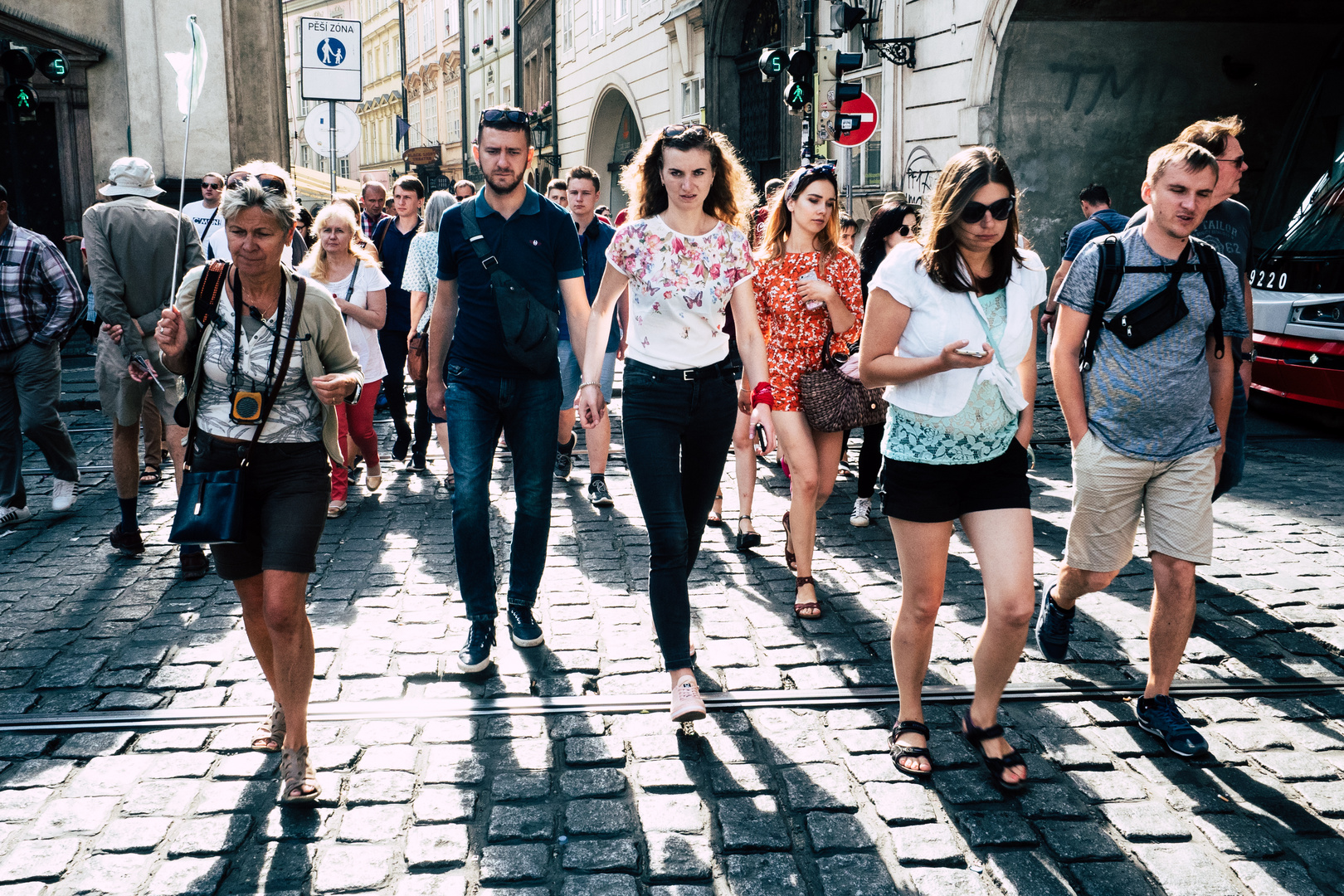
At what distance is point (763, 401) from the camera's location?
156 inches

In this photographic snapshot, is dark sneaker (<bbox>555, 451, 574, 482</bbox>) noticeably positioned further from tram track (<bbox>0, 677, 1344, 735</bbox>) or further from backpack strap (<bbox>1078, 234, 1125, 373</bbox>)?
backpack strap (<bbox>1078, 234, 1125, 373</bbox>)

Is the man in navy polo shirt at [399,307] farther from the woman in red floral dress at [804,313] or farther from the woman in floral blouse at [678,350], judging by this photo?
the woman in floral blouse at [678,350]

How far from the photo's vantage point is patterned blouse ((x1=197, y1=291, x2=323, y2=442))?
134 inches

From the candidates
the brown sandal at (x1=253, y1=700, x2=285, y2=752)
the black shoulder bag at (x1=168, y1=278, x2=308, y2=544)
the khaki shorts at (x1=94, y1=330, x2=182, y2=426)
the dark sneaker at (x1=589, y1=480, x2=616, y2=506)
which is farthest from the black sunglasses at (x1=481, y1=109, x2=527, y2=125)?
the dark sneaker at (x1=589, y1=480, x2=616, y2=506)

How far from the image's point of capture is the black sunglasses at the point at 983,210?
3.28 meters

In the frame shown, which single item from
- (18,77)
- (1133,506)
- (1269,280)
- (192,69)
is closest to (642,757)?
(1133,506)

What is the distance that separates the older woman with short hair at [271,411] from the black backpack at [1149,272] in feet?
7.57

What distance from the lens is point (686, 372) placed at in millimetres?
3893

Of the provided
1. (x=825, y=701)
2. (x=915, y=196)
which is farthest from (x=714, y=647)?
(x=915, y=196)

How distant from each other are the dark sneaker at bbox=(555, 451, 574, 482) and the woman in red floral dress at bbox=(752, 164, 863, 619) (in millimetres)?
2756

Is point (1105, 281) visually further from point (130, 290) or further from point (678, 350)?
point (130, 290)

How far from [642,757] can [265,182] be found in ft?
6.72

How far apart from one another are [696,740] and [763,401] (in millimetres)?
1120

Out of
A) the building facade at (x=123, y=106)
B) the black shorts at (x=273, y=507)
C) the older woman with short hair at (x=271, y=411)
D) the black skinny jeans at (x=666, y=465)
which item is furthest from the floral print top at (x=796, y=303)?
the building facade at (x=123, y=106)
